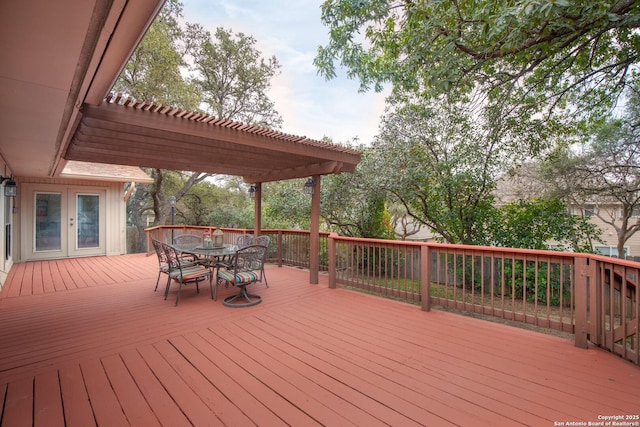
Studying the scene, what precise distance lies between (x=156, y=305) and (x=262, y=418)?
3026mm

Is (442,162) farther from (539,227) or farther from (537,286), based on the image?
(537,286)

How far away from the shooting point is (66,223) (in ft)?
25.7

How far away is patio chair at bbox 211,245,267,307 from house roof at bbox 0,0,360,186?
158 cm

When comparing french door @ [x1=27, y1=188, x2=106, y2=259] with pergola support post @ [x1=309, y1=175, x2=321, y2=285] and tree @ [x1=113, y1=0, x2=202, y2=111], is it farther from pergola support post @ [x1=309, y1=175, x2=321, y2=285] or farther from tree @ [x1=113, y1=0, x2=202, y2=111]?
pergola support post @ [x1=309, y1=175, x2=321, y2=285]

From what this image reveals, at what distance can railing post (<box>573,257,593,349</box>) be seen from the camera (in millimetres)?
2773

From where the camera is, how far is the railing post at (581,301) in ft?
9.10

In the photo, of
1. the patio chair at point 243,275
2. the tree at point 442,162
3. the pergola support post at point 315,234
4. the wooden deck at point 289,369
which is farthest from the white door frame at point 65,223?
the tree at point 442,162

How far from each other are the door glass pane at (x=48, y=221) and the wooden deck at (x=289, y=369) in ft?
15.9

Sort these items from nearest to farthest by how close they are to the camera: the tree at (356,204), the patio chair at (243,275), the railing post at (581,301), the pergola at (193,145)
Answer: the railing post at (581,301)
the pergola at (193,145)
the patio chair at (243,275)
the tree at (356,204)

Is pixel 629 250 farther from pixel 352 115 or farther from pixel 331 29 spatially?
pixel 331 29

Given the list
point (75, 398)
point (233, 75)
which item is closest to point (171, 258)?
point (75, 398)

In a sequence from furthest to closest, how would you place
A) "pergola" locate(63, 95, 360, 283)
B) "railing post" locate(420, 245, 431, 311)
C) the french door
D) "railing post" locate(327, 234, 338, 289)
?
the french door → "railing post" locate(327, 234, 338, 289) → "railing post" locate(420, 245, 431, 311) → "pergola" locate(63, 95, 360, 283)

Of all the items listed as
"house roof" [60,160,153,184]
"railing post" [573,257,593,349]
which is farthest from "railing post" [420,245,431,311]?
"house roof" [60,160,153,184]

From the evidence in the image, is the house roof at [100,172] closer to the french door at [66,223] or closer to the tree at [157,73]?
the french door at [66,223]
